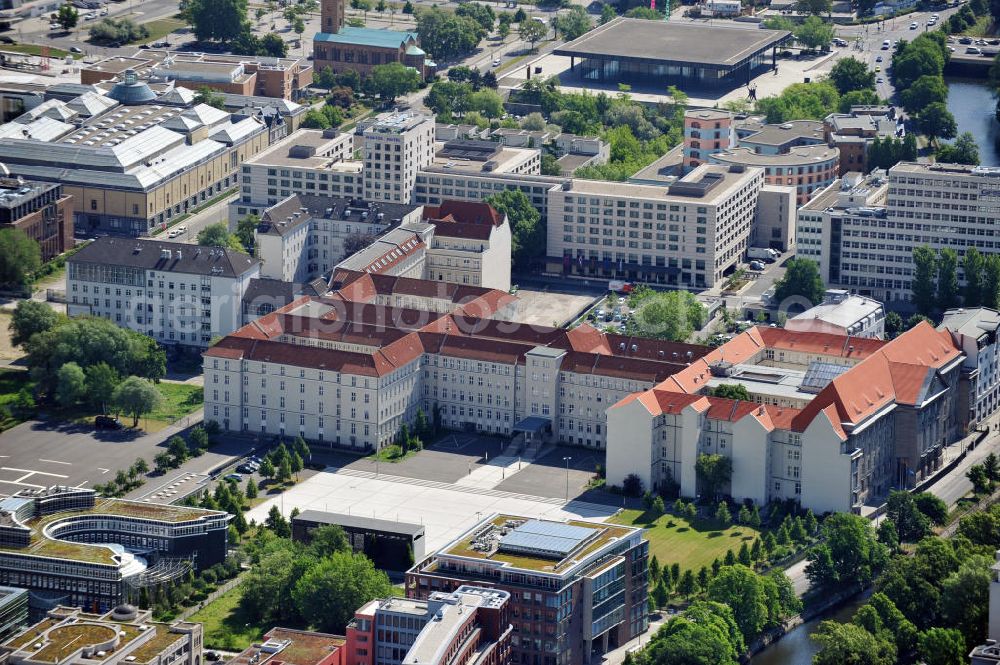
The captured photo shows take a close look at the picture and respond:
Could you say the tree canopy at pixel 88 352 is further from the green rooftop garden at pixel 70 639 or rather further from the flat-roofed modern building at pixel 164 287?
the green rooftop garden at pixel 70 639

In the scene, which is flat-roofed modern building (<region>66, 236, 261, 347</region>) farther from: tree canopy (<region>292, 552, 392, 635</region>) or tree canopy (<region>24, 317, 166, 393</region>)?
tree canopy (<region>292, 552, 392, 635</region>)

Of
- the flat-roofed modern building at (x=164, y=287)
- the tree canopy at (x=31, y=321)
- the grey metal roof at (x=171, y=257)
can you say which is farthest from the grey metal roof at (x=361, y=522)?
the grey metal roof at (x=171, y=257)

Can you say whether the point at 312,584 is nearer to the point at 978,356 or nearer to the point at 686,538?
the point at 686,538

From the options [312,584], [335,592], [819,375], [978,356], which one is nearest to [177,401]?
[312,584]

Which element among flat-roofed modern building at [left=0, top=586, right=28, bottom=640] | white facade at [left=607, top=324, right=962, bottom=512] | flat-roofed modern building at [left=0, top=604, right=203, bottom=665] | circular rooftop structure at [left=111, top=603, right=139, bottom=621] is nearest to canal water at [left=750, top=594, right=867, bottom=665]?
white facade at [left=607, top=324, right=962, bottom=512]

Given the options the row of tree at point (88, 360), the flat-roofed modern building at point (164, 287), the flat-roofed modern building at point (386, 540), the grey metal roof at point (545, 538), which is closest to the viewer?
the grey metal roof at point (545, 538)
